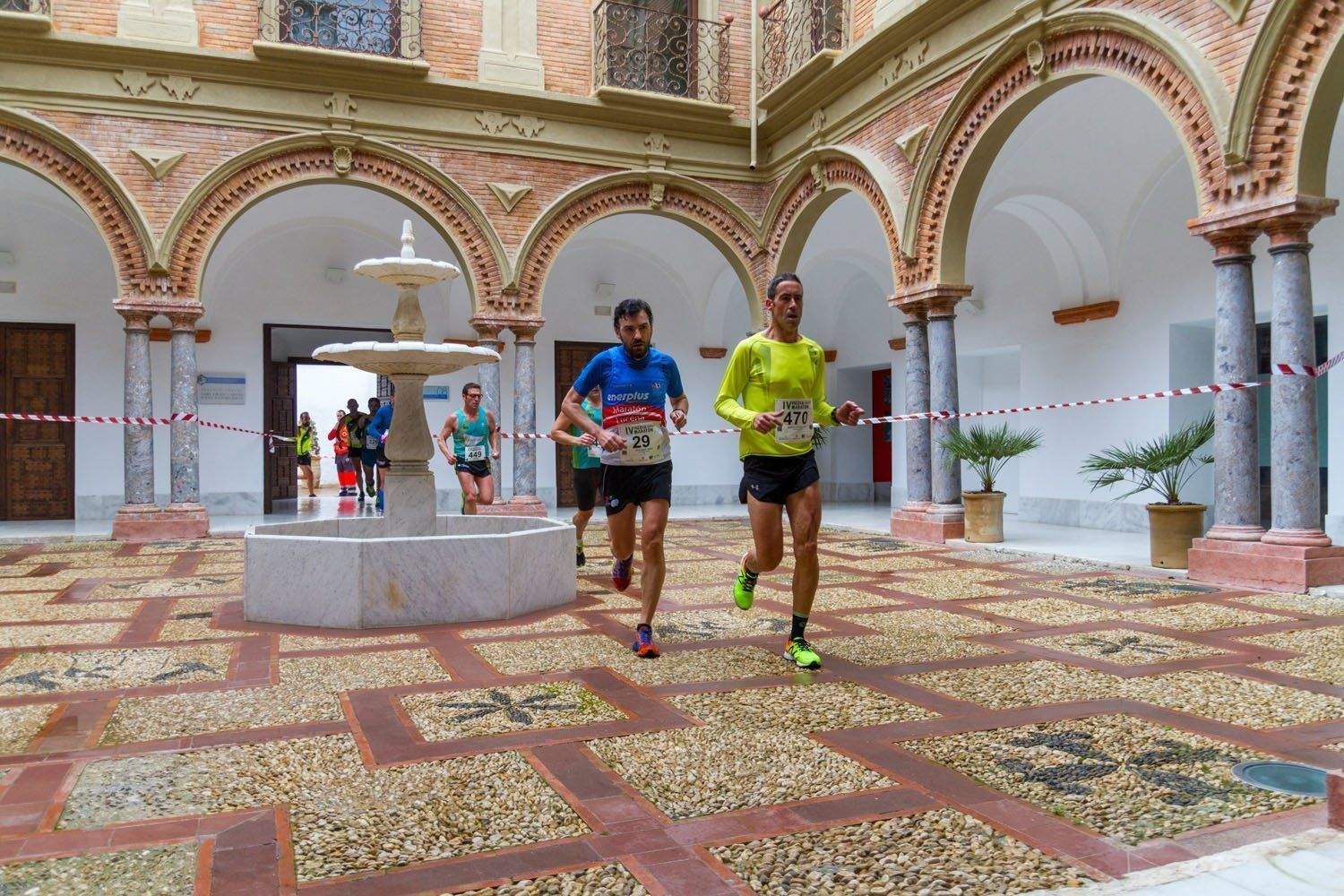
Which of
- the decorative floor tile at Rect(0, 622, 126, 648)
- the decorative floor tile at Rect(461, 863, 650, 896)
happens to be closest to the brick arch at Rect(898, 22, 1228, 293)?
the decorative floor tile at Rect(461, 863, 650, 896)

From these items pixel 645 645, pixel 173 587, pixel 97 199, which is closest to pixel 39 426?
pixel 97 199

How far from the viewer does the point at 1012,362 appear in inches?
572

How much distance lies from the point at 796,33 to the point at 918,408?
5.54 m

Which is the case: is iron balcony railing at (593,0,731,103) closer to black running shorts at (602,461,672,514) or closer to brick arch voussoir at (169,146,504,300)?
brick arch voussoir at (169,146,504,300)

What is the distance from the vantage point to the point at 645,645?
16.1 ft

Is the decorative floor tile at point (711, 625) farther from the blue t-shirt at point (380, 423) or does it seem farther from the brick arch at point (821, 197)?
the blue t-shirt at point (380, 423)

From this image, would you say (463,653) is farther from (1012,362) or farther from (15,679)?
(1012,362)

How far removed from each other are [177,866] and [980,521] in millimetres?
9234

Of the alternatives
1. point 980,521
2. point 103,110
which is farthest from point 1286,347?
point 103,110

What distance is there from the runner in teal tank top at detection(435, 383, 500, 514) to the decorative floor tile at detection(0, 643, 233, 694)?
4058 mm

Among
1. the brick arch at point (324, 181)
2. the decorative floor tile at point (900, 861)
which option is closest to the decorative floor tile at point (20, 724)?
the decorative floor tile at point (900, 861)

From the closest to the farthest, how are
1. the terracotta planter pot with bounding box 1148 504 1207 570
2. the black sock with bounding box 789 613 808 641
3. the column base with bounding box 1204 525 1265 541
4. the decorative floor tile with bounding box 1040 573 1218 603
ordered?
the black sock with bounding box 789 613 808 641, the decorative floor tile with bounding box 1040 573 1218 603, the column base with bounding box 1204 525 1265 541, the terracotta planter pot with bounding box 1148 504 1207 570

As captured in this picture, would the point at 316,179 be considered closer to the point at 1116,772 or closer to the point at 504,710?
the point at 504,710

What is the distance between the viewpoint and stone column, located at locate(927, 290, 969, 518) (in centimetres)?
1105
